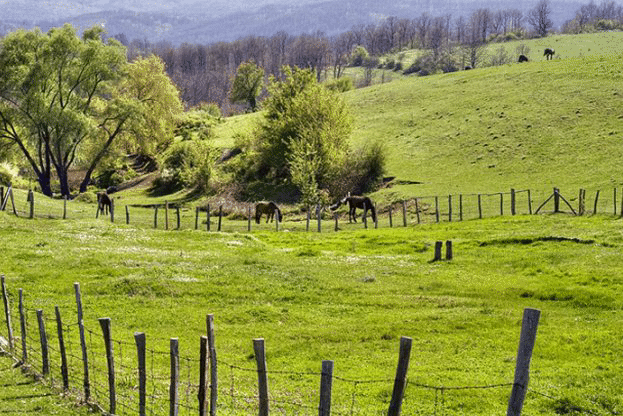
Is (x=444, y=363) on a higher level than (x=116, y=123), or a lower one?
lower

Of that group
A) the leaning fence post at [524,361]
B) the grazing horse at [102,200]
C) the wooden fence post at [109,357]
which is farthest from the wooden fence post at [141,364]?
the grazing horse at [102,200]

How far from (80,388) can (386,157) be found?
66.5m

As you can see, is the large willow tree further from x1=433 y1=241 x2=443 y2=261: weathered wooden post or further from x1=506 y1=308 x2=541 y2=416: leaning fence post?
x1=506 y1=308 x2=541 y2=416: leaning fence post

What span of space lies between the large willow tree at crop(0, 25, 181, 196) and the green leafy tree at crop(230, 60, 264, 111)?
68.2m

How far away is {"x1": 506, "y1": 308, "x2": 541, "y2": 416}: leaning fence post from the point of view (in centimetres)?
1038

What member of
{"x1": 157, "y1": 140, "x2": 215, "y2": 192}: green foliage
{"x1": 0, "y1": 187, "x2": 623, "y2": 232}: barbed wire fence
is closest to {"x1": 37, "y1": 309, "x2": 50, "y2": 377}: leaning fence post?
{"x1": 0, "y1": 187, "x2": 623, "y2": 232}: barbed wire fence

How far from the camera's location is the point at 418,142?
90.1 metres

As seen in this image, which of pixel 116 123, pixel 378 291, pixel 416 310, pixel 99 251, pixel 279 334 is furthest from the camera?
pixel 116 123

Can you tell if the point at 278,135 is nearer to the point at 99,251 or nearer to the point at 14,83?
the point at 14,83

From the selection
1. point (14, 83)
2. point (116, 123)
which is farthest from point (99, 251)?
point (116, 123)

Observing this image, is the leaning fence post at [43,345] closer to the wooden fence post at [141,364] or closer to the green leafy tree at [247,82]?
the wooden fence post at [141,364]

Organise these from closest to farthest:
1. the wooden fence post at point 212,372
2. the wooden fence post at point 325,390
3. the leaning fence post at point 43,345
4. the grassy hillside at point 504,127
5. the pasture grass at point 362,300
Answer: the wooden fence post at point 325,390, the wooden fence post at point 212,372, the leaning fence post at point 43,345, the pasture grass at point 362,300, the grassy hillside at point 504,127

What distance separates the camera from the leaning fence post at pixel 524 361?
34.1 ft

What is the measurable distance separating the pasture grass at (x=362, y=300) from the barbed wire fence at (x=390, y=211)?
19.4ft
